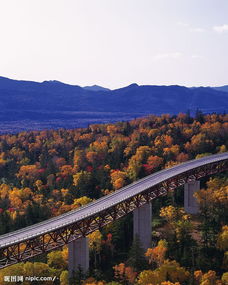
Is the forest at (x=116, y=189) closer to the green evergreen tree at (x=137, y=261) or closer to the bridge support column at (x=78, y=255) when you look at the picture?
the green evergreen tree at (x=137, y=261)

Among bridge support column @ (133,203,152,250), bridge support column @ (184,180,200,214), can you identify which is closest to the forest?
bridge support column @ (184,180,200,214)

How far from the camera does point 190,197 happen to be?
96000 millimetres

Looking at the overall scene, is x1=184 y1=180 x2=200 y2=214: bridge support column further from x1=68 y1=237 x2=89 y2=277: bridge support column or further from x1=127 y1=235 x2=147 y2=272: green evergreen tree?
x1=68 y1=237 x2=89 y2=277: bridge support column

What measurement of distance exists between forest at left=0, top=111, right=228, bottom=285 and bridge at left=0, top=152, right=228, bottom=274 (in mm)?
3027

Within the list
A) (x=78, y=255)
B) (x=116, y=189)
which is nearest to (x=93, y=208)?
(x=78, y=255)

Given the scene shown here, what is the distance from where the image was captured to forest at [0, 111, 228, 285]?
65625 millimetres

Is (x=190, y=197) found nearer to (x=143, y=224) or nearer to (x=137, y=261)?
(x=143, y=224)

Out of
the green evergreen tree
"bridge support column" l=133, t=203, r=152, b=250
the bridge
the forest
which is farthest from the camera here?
"bridge support column" l=133, t=203, r=152, b=250

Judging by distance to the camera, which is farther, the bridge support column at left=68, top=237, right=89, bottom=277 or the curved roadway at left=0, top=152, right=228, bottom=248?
the bridge support column at left=68, top=237, right=89, bottom=277

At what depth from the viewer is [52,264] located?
240ft

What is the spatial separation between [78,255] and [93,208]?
1044 cm

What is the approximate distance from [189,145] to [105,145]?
3176 cm

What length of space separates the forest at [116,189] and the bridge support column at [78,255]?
2.18 m

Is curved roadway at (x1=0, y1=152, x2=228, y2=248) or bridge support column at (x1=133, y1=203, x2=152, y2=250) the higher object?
curved roadway at (x1=0, y1=152, x2=228, y2=248)
